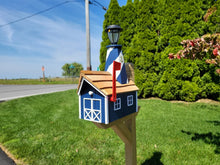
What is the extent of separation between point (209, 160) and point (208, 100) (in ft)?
22.1

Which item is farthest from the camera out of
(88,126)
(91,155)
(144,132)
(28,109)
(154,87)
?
(154,87)

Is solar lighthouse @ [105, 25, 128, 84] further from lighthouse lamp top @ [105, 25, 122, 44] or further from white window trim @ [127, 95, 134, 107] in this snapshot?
white window trim @ [127, 95, 134, 107]

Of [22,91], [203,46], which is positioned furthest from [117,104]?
[22,91]

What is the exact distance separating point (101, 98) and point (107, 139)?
339cm

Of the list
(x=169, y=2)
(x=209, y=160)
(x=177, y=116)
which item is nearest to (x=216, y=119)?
(x=177, y=116)

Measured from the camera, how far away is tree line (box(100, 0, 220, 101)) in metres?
8.52

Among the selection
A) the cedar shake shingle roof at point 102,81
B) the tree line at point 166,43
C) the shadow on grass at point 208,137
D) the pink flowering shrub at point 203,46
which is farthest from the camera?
the tree line at point 166,43

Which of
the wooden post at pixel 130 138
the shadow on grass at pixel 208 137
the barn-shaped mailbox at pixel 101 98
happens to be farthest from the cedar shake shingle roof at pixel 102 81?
the shadow on grass at pixel 208 137

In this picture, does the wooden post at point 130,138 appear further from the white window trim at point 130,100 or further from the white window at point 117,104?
the white window at point 117,104

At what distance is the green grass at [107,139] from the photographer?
11.8 ft

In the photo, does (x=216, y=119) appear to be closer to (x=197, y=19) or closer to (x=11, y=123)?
(x=197, y=19)

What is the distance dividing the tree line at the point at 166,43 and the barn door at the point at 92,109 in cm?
819

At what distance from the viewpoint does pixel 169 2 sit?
9047mm

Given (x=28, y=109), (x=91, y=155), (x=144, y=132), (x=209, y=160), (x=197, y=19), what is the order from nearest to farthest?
1. (x=209, y=160)
2. (x=91, y=155)
3. (x=144, y=132)
4. (x=28, y=109)
5. (x=197, y=19)
